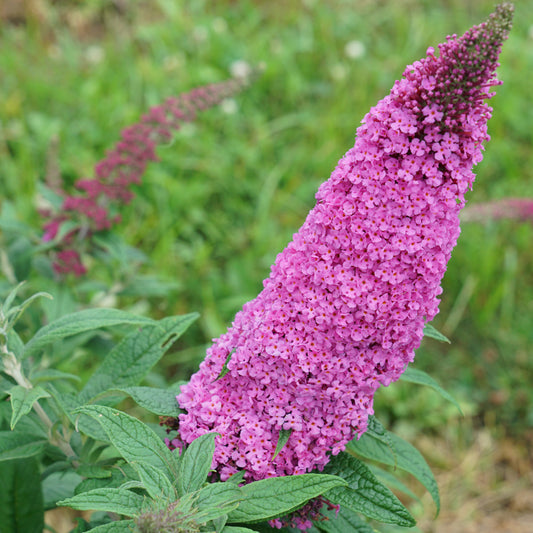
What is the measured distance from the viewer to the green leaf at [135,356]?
70.8 inches

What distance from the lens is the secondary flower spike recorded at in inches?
55.6

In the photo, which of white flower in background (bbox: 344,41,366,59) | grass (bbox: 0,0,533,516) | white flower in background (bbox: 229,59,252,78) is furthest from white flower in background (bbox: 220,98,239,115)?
white flower in background (bbox: 344,41,366,59)

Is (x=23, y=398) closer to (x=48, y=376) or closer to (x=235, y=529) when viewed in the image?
(x=48, y=376)

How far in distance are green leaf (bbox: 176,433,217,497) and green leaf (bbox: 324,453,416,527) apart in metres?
0.30

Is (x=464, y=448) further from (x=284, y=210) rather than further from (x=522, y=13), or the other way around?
(x=522, y=13)

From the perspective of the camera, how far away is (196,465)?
1427mm

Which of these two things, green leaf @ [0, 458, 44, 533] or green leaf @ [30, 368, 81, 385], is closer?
green leaf @ [30, 368, 81, 385]

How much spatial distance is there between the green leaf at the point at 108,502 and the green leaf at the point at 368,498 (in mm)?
442

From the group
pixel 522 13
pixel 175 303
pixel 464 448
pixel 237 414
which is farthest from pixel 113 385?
pixel 522 13

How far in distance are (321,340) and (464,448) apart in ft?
8.32

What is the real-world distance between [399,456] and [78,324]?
0.92 meters

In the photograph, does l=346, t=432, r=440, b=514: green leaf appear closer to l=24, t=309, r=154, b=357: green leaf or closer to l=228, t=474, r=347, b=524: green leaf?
l=228, t=474, r=347, b=524: green leaf

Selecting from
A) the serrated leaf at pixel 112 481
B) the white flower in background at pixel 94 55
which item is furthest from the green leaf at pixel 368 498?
the white flower in background at pixel 94 55

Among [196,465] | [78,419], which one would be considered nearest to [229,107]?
[78,419]
